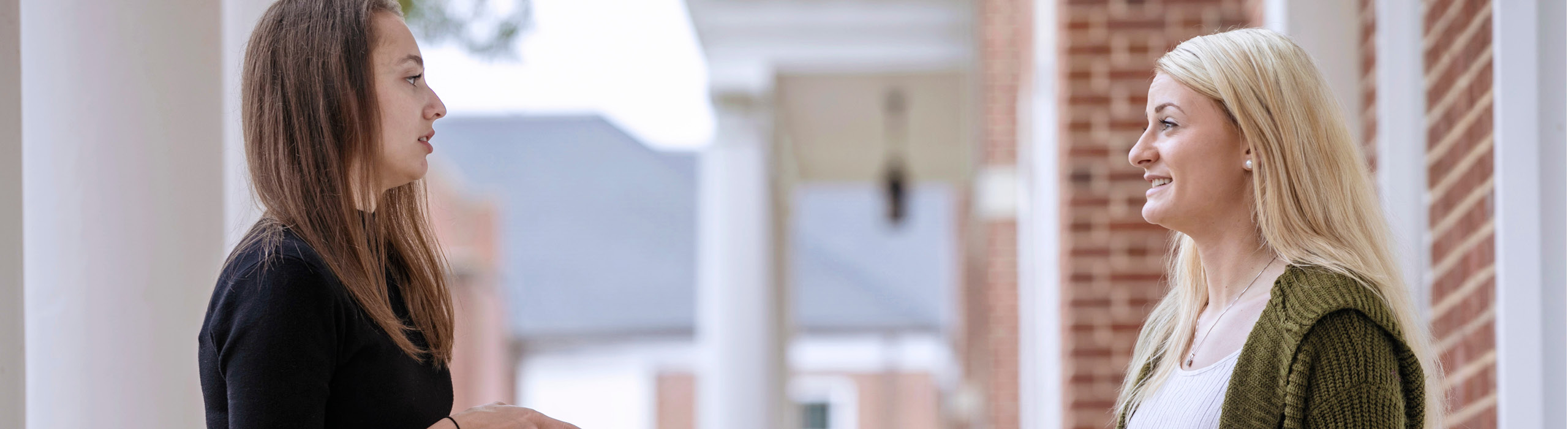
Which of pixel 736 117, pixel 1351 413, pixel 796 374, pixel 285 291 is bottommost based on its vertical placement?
pixel 796 374

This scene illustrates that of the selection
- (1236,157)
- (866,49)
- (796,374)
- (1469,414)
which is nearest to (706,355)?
(866,49)

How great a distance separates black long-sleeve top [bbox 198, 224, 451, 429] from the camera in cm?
158

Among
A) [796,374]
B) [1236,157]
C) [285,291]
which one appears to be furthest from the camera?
[796,374]

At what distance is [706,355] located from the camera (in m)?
9.05

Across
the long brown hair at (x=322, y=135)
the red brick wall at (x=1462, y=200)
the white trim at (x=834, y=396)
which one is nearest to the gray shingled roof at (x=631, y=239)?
the white trim at (x=834, y=396)

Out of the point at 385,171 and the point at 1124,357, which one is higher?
the point at 385,171

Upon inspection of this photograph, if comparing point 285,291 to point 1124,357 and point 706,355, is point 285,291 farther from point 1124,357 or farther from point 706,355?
point 706,355

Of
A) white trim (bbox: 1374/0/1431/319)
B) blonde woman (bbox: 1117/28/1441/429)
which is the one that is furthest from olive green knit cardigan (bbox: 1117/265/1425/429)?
white trim (bbox: 1374/0/1431/319)

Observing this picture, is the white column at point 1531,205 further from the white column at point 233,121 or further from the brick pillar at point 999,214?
the brick pillar at point 999,214

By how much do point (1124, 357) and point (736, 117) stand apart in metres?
4.26

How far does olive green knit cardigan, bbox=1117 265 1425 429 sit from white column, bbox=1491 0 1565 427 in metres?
1.02

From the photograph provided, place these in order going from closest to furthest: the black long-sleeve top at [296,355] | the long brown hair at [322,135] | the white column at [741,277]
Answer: the black long-sleeve top at [296,355] → the long brown hair at [322,135] → the white column at [741,277]

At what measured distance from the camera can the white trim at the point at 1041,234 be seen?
5.48 meters

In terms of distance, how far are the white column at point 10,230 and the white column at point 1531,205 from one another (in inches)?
103
